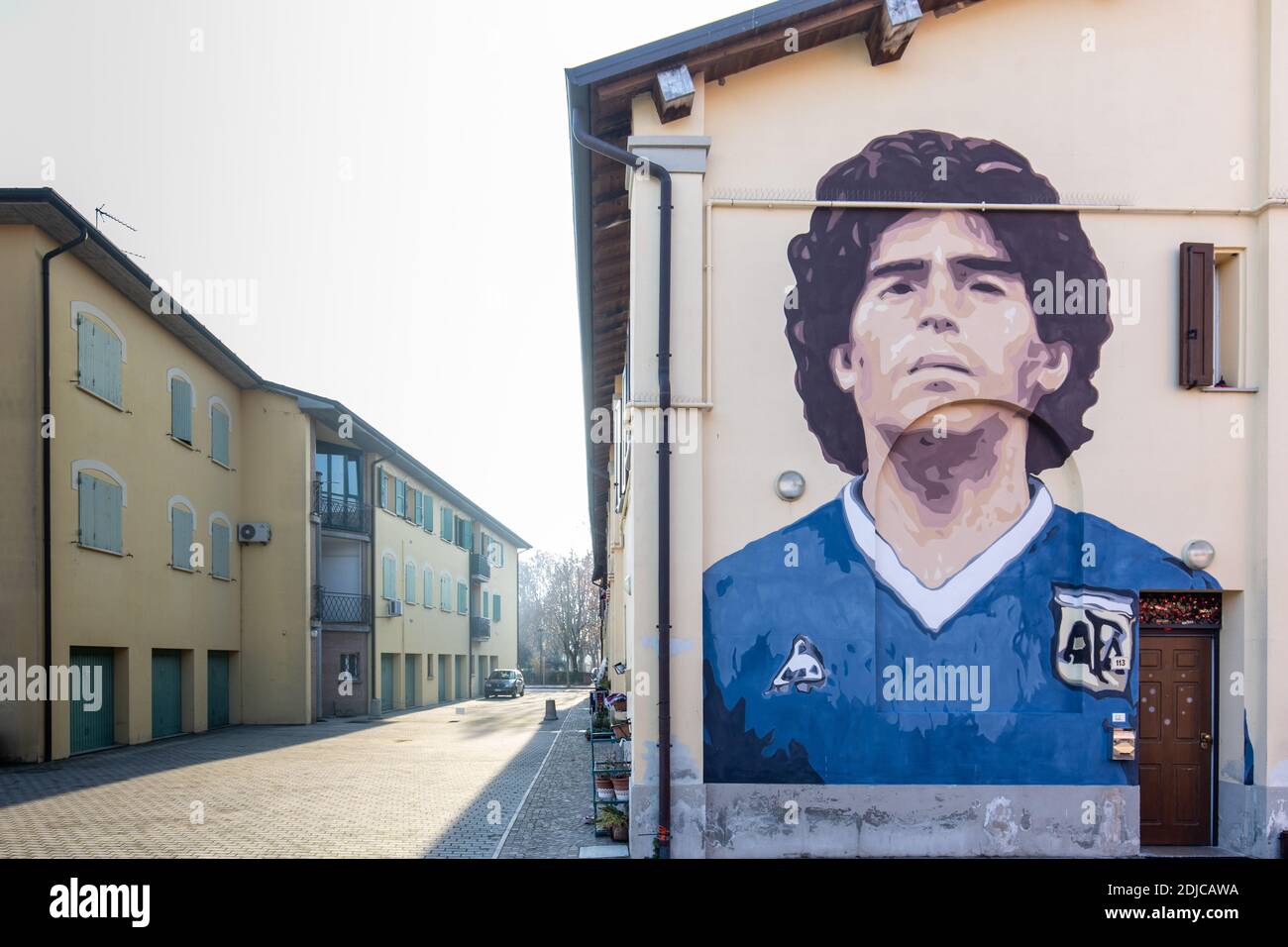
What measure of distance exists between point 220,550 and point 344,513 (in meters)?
6.64

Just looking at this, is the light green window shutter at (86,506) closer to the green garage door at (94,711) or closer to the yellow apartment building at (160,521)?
the yellow apartment building at (160,521)

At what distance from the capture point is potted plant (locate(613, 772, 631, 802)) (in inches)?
422

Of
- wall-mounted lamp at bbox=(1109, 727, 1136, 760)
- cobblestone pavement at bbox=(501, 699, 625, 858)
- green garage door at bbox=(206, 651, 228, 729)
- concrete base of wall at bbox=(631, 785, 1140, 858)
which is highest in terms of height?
wall-mounted lamp at bbox=(1109, 727, 1136, 760)

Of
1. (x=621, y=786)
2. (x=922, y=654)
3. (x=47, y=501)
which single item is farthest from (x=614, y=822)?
(x=47, y=501)

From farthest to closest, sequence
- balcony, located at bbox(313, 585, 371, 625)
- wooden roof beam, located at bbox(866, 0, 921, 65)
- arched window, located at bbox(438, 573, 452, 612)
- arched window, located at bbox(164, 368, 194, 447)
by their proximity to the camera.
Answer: arched window, located at bbox(438, 573, 452, 612) < balcony, located at bbox(313, 585, 371, 625) < arched window, located at bbox(164, 368, 194, 447) < wooden roof beam, located at bbox(866, 0, 921, 65)

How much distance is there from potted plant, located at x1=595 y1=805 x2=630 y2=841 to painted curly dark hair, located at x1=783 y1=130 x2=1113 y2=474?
4.25 m

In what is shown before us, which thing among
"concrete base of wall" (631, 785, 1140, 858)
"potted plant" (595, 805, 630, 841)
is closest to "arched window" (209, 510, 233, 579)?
"potted plant" (595, 805, 630, 841)

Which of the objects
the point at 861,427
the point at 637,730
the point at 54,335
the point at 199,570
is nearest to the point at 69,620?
the point at 54,335

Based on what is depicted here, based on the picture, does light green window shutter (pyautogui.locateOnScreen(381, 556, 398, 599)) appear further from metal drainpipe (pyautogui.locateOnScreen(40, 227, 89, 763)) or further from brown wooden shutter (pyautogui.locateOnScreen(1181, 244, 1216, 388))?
brown wooden shutter (pyautogui.locateOnScreen(1181, 244, 1216, 388))

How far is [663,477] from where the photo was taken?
384 inches

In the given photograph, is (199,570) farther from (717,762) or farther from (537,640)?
(537,640)

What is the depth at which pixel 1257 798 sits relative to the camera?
9828 mm

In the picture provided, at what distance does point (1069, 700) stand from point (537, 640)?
77633 millimetres

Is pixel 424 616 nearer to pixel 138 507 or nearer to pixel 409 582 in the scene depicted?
pixel 409 582
